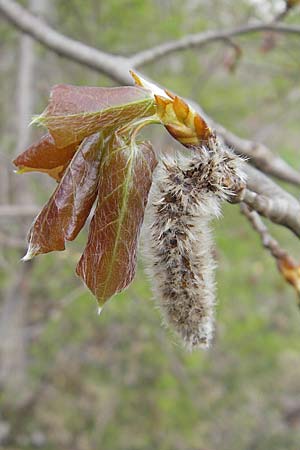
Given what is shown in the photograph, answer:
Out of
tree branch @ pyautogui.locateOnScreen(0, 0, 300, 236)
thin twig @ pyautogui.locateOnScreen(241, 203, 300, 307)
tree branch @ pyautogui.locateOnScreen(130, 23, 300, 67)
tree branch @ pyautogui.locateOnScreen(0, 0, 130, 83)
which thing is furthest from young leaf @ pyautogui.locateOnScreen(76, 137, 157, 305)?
tree branch @ pyautogui.locateOnScreen(130, 23, 300, 67)

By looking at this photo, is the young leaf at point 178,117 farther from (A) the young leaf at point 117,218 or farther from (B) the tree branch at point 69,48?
(B) the tree branch at point 69,48

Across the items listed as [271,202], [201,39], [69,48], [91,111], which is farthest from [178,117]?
[201,39]

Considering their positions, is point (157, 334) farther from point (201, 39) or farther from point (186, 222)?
point (186, 222)

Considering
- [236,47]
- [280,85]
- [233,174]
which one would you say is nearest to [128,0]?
[280,85]

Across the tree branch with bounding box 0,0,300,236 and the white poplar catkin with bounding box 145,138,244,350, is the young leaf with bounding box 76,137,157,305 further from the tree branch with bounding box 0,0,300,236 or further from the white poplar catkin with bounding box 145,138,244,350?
the tree branch with bounding box 0,0,300,236

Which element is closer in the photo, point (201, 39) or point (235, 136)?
point (235, 136)
